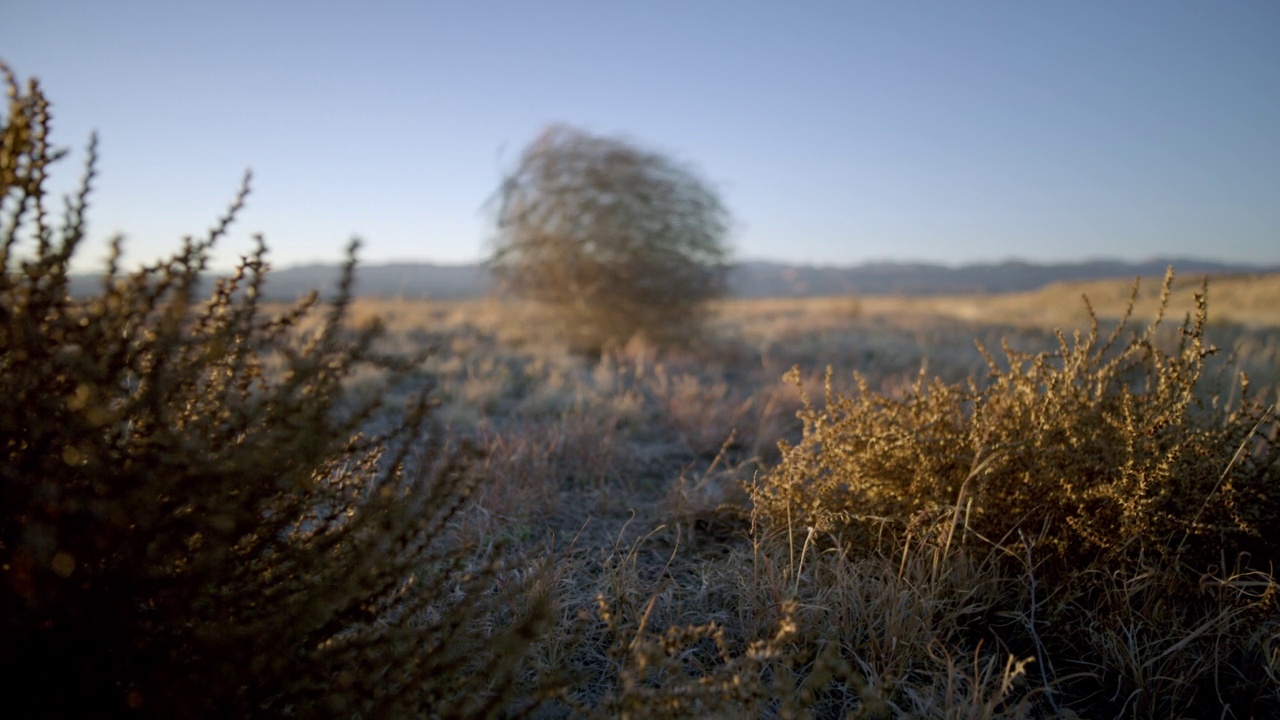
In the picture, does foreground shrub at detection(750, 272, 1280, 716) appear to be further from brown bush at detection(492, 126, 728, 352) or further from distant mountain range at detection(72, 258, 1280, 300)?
distant mountain range at detection(72, 258, 1280, 300)

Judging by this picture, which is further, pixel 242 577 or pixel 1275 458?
pixel 1275 458

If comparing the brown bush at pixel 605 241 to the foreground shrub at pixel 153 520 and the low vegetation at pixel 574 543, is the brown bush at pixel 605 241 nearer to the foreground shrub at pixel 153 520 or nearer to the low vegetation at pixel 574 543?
the low vegetation at pixel 574 543

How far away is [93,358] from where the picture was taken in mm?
1305

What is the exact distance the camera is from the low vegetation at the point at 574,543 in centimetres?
128

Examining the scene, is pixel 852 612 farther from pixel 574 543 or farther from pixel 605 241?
pixel 605 241

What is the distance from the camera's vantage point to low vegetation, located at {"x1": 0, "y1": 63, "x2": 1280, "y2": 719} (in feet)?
4.20

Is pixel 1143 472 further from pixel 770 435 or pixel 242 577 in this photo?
pixel 242 577

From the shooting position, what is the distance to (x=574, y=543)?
262 cm

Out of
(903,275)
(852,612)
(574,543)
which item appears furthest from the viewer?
(903,275)

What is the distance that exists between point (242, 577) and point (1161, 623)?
2650mm

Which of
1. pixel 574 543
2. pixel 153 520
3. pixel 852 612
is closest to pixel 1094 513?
pixel 852 612

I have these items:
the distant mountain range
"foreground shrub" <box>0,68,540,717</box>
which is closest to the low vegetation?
"foreground shrub" <box>0,68,540,717</box>

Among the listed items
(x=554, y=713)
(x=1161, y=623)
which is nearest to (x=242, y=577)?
(x=554, y=713)

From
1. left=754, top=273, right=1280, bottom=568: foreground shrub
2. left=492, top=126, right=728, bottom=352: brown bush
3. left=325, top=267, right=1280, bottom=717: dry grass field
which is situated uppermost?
left=492, top=126, right=728, bottom=352: brown bush
